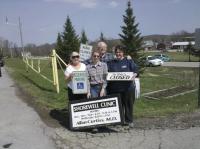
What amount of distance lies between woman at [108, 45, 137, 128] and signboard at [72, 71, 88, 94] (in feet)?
1.72

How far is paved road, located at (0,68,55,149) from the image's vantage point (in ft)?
23.3

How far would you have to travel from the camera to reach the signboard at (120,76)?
26.0ft

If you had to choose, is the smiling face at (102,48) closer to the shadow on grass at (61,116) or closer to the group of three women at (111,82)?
the group of three women at (111,82)

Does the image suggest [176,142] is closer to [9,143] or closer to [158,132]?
[158,132]

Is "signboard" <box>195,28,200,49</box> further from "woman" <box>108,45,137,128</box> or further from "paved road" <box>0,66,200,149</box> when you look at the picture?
"paved road" <box>0,66,200,149</box>

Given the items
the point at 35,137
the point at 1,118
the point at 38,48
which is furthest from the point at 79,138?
the point at 38,48

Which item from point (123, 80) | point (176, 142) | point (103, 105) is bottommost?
point (176, 142)

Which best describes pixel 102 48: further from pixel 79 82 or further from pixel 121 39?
pixel 121 39

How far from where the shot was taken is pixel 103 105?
26.0 ft

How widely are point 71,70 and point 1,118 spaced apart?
2.52 m

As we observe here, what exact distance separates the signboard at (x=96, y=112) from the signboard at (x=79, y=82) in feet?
1.21

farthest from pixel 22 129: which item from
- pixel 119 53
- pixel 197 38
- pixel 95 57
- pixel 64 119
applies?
pixel 197 38

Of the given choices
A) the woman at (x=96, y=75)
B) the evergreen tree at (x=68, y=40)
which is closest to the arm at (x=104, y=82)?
the woman at (x=96, y=75)

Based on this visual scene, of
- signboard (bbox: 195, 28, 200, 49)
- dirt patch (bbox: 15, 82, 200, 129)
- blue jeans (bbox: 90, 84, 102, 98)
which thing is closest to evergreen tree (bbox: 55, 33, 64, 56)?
dirt patch (bbox: 15, 82, 200, 129)
